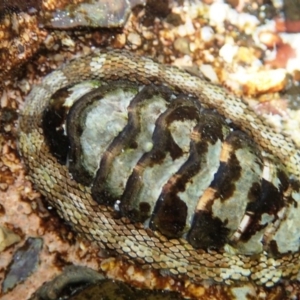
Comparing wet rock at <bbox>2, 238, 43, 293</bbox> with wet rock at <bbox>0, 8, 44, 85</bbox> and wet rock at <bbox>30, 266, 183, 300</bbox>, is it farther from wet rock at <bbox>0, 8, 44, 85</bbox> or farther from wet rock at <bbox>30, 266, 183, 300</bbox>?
wet rock at <bbox>0, 8, 44, 85</bbox>

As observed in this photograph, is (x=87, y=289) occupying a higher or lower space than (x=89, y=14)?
lower

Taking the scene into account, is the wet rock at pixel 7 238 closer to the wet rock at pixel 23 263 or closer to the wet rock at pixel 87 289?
the wet rock at pixel 23 263

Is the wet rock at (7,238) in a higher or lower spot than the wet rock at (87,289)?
higher

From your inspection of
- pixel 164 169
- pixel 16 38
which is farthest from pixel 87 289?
pixel 16 38

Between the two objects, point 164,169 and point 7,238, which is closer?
point 164,169

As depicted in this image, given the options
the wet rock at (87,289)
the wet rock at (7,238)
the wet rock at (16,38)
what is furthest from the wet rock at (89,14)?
the wet rock at (87,289)

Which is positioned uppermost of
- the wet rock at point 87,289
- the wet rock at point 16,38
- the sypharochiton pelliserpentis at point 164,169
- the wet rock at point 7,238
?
the wet rock at point 16,38

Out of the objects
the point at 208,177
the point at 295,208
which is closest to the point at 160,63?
the point at 208,177

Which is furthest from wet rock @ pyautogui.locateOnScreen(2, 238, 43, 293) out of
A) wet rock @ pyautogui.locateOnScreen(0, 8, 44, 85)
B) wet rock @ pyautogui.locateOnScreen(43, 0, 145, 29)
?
wet rock @ pyautogui.locateOnScreen(43, 0, 145, 29)

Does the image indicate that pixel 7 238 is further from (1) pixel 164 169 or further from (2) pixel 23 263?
(1) pixel 164 169

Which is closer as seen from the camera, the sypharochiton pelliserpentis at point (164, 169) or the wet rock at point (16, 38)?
the sypharochiton pelliserpentis at point (164, 169)
